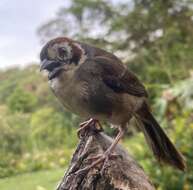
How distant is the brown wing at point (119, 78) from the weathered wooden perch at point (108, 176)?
34 centimetres

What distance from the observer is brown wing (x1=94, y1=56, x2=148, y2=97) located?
172 cm

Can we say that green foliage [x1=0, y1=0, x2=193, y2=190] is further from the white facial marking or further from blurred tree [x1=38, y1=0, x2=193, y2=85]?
the white facial marking

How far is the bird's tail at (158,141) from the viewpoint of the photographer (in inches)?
65.1

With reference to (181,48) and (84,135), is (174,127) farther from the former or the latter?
(181,48)

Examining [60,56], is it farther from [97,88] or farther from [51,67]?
[97,88]

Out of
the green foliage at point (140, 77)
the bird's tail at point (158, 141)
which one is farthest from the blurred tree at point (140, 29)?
the bird's tail at point (158, 141)

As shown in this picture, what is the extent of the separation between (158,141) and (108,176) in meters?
0.55

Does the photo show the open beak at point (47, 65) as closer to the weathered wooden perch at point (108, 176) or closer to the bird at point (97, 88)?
the bird at point (97, 88)

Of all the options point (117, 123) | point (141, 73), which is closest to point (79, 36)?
point (141, 73)

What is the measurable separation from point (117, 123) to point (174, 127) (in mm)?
3365

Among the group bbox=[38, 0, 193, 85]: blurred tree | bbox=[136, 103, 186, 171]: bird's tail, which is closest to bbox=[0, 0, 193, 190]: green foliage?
bbox=[38, 0, 193, 85]: blurred tree

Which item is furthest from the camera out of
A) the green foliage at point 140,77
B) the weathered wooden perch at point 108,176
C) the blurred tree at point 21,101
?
the blurred tree at point 21,101

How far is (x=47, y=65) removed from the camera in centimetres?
158

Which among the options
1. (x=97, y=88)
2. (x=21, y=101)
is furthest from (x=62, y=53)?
(x=21, y=101)
